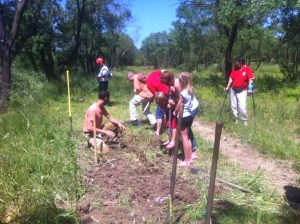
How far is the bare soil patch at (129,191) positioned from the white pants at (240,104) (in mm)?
3733

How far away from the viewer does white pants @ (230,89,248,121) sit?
10.2m

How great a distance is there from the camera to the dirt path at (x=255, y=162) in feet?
21.3

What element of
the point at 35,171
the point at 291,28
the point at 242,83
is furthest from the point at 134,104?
the point at 291,28

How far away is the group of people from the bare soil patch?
578mm

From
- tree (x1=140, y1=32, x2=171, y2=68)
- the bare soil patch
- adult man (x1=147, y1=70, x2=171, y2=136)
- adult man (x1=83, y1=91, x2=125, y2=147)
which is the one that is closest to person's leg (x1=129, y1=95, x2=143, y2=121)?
adult man (x1=147, y1=70, x2=171, y2=136)

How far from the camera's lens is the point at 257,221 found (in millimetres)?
4289

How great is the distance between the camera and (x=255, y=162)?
7465 millimetres

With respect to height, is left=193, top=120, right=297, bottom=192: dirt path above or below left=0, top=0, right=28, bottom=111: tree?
below

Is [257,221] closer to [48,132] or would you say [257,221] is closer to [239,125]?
[48,132]

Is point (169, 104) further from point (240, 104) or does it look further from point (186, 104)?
point (240, 104)

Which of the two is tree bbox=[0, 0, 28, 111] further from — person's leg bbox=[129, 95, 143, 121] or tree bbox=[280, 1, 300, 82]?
tree bbox=[280, 1, 300, 82]

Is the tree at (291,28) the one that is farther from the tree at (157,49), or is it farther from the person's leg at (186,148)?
the tree at (157,49)

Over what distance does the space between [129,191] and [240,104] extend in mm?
5527

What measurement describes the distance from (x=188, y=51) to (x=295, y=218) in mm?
57144
